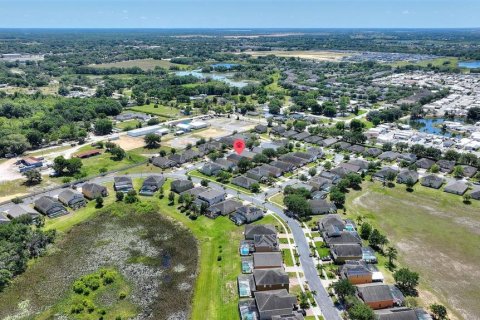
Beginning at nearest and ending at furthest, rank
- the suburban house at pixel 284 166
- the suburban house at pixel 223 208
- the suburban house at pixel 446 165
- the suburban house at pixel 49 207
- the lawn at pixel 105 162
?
the suburban house at pixel 223 208
the suburban house at pixel 49 207
the suburban house at pixel 284 166
the suburban house at pixel 446 165
the lawn at pixel 105 162

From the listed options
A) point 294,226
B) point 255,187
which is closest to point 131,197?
point 255,187

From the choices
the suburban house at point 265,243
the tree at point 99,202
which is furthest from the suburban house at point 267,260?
the tree at point 99,202

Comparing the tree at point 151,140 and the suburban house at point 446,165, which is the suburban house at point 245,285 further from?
the tree at point 151,140

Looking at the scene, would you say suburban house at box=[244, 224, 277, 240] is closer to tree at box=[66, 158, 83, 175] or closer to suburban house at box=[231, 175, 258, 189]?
suburban house at box=[231, 175, 258, 189]

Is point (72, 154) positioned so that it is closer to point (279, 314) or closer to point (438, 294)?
point (279, 314)

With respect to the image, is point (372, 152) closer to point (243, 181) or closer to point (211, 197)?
point (243, 181)

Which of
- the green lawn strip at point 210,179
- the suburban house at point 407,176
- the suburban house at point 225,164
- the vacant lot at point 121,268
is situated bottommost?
the vacant lot at point 121,268
